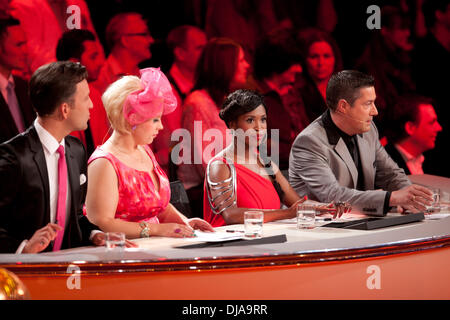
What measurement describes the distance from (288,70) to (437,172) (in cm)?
194

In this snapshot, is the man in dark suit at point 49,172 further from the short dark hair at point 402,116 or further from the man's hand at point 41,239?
the short dark hair at point 402,116

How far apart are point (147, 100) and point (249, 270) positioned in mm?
946

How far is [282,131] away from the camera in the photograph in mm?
6074

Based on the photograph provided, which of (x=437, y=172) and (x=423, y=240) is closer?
(x=423, y=240)

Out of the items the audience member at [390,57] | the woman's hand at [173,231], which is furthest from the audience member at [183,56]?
the woman's hand at [173,231]

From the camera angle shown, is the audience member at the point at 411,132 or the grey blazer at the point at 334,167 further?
the audience member at the point at 411,132

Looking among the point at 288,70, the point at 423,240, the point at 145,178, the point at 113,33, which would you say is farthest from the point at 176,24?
the point at 423,240

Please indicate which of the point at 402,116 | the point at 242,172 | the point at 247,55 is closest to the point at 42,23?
the point at 247,55

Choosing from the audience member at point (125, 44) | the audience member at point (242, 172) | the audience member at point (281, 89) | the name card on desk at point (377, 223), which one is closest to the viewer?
the name card on desk at point (377, 223)

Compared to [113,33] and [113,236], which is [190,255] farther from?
[113,33]

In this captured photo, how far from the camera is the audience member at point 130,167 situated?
266 cm

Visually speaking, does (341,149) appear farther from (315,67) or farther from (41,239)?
(315,67)

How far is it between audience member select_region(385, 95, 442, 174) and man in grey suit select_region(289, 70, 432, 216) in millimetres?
2127
